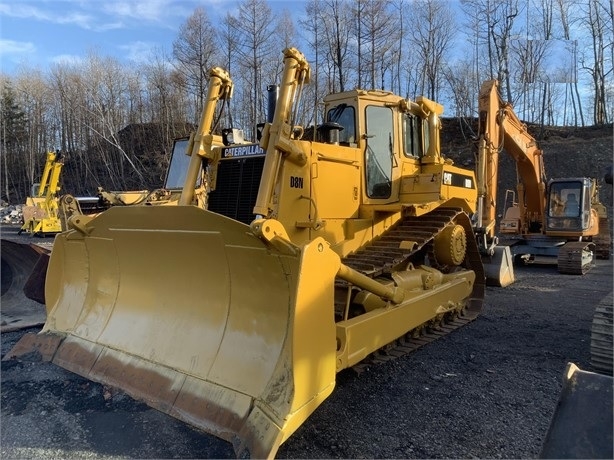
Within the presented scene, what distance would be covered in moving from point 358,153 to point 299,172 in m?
0.88

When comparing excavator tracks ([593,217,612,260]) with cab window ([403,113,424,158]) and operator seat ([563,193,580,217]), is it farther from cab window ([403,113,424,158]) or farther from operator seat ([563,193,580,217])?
cab window ([403,113,424,158])

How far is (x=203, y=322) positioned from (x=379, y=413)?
1536mm

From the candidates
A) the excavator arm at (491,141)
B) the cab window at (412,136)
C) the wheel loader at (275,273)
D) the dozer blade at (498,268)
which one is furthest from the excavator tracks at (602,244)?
the cab window at (412,136)

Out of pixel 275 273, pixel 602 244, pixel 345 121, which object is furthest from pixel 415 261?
pixel 602 244

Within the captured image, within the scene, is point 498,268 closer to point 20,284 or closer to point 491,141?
point 491,141

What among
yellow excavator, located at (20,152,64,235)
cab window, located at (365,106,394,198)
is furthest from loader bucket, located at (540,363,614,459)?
yellow excavator, located at (20,152,64,235)

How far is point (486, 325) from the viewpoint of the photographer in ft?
20.4

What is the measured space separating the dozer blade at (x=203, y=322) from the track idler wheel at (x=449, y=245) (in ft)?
10.1

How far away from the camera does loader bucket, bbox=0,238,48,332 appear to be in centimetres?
611

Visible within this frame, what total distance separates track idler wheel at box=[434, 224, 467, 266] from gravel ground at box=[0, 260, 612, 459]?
111 centimetres

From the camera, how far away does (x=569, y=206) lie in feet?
40.0

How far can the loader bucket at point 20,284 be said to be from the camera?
6113mm

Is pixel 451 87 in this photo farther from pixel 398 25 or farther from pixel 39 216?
pixel 39 216

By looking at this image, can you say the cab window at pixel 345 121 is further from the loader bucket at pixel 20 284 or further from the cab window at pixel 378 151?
the loader bucket at pixel 20 284
